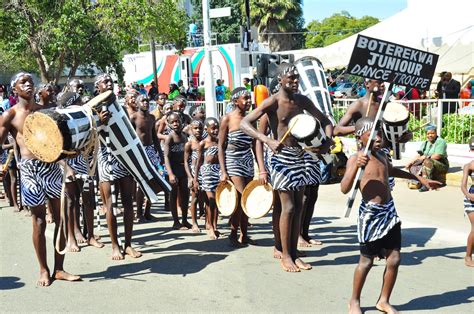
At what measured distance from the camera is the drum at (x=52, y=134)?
6.04 m

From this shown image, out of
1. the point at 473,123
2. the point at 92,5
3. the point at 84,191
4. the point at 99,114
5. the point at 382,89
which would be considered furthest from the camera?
the point at 92,5

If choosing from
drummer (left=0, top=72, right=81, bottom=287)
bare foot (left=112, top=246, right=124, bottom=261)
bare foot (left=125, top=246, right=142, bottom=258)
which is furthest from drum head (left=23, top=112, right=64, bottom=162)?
bare foot (left=125, top=246, right=142, bottom=258)

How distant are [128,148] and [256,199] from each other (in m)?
1.56


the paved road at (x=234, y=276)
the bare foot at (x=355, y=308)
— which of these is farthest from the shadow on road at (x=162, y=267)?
the bare foot at (x=355, y=308)

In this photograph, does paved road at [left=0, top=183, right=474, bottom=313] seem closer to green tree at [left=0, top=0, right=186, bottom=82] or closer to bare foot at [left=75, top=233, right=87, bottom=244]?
bare foot at [left=75, top=233, right=87, bottom=244]

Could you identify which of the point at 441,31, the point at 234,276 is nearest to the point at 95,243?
the point at 234,276

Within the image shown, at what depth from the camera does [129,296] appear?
244 inches

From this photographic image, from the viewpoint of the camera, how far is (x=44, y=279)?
21.6ft

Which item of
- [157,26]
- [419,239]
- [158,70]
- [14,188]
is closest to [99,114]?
[419,239]

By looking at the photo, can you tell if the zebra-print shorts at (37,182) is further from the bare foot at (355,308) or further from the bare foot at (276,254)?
the bare foot at (355,308)

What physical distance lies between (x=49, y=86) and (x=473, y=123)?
358 inches

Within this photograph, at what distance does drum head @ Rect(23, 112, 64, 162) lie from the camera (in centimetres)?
603

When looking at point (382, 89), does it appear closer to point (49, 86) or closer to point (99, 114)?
point (99, 114)

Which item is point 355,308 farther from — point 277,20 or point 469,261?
point 277,20
